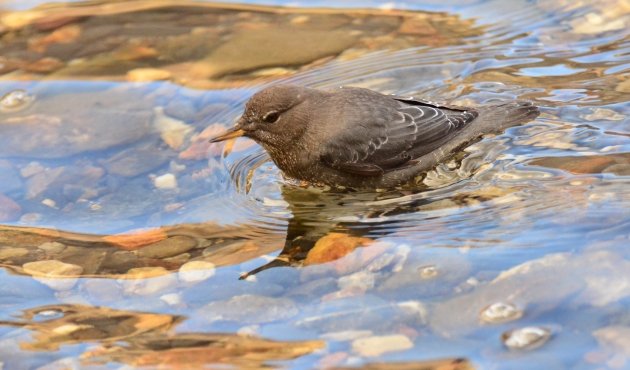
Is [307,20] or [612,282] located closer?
[612,282]

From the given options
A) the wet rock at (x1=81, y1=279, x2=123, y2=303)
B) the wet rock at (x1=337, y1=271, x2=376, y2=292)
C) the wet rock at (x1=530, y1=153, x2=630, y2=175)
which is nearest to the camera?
the wet rock at (x1=337, y1=271, x2=376, y2=292)

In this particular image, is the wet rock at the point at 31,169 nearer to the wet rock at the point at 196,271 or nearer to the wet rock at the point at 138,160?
the wet rock at the point at 138,160

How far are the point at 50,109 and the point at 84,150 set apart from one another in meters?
0.81

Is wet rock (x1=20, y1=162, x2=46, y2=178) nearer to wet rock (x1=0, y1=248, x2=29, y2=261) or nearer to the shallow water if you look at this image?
the shallow water

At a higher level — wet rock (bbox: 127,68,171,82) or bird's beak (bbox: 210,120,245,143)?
wet rock (bbox: 127,68,171,82)

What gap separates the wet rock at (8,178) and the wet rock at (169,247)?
152 cm

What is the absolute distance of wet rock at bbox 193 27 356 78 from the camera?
9.23 metres

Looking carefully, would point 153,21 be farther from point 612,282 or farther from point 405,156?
point 612,282

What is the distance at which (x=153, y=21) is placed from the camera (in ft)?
32.8

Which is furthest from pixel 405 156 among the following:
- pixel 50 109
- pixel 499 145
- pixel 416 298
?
pixel 50 109

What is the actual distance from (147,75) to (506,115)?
346cm

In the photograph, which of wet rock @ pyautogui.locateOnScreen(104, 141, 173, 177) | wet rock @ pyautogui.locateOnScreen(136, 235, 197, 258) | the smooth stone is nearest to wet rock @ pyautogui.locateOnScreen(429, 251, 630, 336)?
wet rock @ pyautogui.locateOnScreen(136, 235, 197, 258)

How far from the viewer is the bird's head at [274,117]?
7332 mm

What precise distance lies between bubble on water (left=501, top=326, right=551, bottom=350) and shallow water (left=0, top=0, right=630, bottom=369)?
0.04 ft
